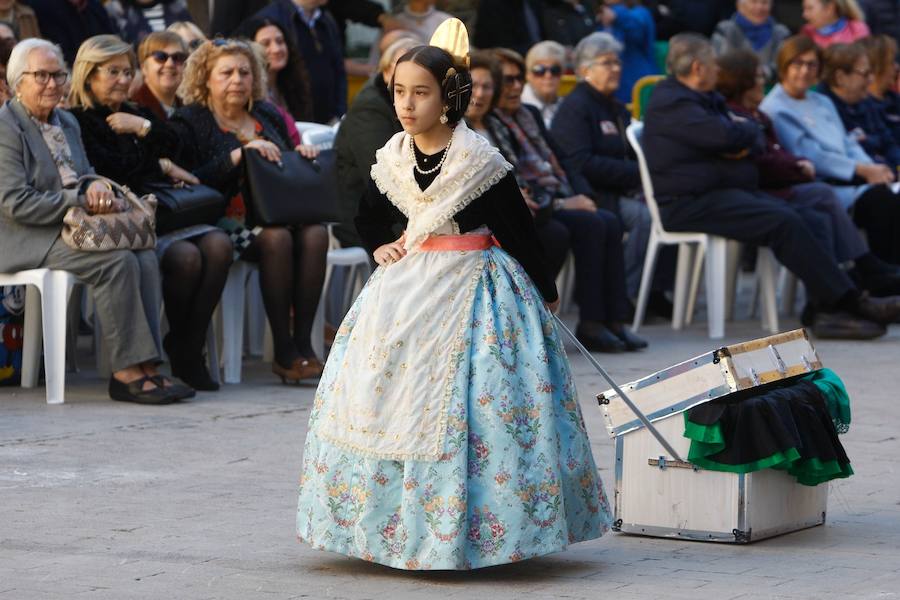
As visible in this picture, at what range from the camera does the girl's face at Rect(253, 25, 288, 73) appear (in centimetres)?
997

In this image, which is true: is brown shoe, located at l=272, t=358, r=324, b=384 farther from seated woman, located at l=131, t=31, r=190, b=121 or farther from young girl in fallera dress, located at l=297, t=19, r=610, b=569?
young girl in fallera dress, located at l=297, t=19, r=610, b=569

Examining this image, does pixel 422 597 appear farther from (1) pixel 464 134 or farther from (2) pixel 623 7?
(2) pixel 623 7

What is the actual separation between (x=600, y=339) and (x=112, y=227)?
315 cm

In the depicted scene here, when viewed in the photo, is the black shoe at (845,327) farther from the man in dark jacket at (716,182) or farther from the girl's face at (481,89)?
the girl's face at (481,89)

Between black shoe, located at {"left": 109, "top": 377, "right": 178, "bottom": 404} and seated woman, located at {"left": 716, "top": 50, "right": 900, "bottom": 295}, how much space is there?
14.6ft

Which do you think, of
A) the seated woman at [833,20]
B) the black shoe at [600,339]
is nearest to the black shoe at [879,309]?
the black shoe at [600,339]

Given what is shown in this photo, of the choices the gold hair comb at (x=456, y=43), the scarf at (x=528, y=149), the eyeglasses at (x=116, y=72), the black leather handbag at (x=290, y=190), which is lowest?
the black leather handbag at (x=290, y=190)

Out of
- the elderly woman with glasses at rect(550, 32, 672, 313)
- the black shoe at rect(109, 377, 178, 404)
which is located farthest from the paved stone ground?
the elderly woman with glasses at rect(550, 32, 672, 313)

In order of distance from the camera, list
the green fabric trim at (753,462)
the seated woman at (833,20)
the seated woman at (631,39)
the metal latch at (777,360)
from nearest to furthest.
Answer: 1. the green fabric trim at (753,462)
2. the metal latch at (777,360)
3. the seated woman at (631,39)
4. the seated woman at (833,20)

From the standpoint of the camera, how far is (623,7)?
45.3ft

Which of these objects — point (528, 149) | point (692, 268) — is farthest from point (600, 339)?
point (692, 268)

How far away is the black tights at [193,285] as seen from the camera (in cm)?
805

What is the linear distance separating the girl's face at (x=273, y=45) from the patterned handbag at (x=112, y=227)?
236cm

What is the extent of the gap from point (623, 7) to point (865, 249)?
3.45 m
